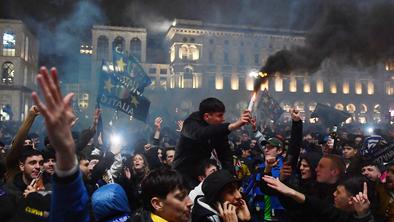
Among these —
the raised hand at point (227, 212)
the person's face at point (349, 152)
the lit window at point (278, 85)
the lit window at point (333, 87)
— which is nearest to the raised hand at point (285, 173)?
the raised hand at point (227, 212)

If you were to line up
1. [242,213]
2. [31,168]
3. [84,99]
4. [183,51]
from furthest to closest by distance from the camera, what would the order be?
[84,99] < [183,51] < [31,168] < [242,213]

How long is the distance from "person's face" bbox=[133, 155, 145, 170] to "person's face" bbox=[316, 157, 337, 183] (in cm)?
269

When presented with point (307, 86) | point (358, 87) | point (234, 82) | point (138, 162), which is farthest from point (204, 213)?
point (358, 87)

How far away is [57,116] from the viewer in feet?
5.84

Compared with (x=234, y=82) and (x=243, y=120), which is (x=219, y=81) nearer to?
(x=234, y=82)

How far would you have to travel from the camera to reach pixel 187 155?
4.72 metres

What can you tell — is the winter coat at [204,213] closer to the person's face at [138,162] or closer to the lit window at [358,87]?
the person's face at [138,162]

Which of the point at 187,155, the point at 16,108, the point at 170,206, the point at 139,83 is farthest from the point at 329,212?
the point at 16,108

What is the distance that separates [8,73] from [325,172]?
60524 mm

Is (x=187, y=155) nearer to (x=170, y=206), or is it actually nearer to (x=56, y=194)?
(x=170, y=206)

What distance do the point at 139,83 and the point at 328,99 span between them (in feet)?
219

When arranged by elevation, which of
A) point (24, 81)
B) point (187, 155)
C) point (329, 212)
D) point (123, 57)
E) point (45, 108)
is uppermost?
point (24, 81)

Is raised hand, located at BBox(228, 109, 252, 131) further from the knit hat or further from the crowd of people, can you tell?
the knit hat

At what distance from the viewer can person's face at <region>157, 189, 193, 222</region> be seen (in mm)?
2812
